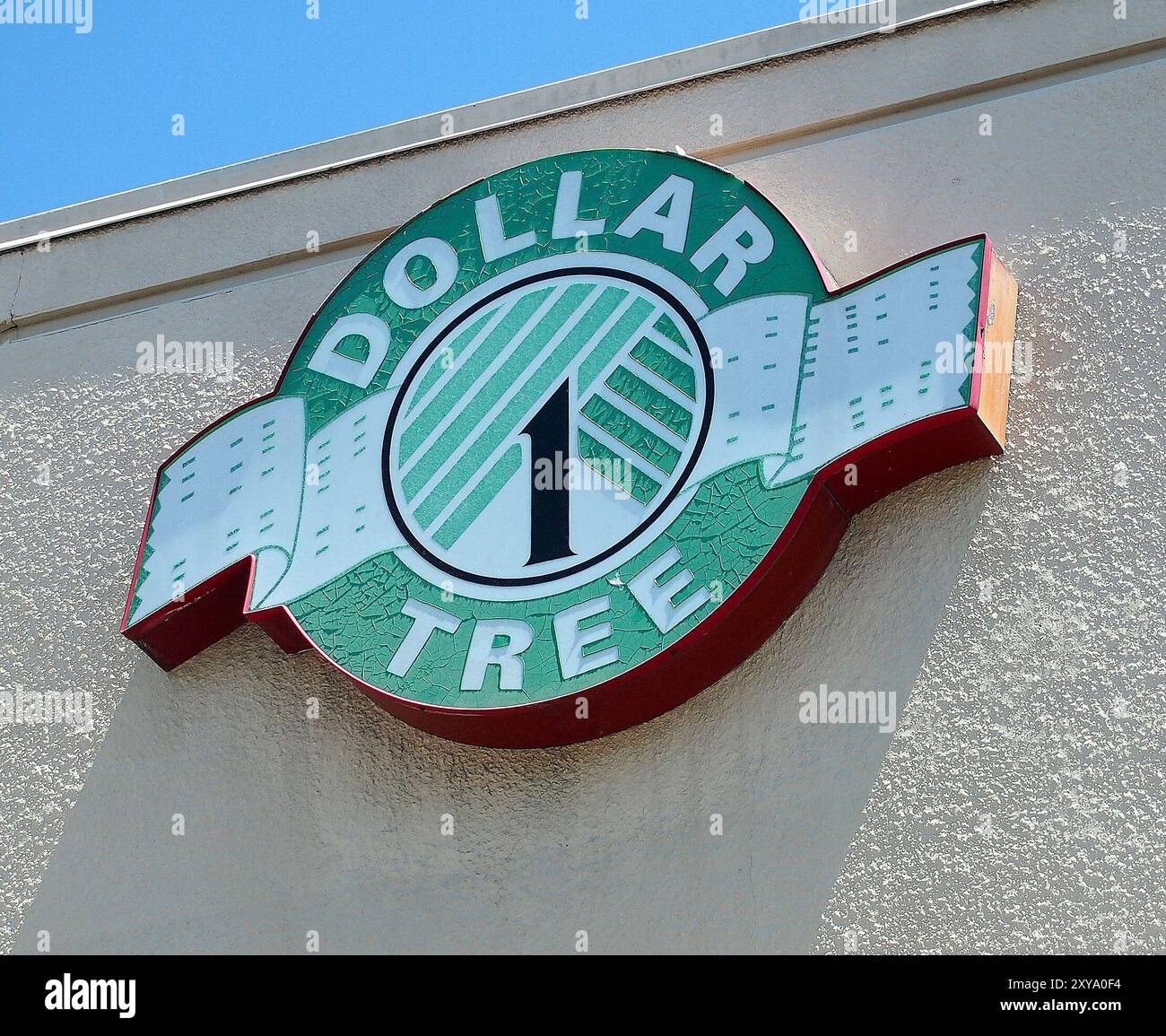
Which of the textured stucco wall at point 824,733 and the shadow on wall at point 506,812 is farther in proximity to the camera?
the shadow on wall at point 506,812

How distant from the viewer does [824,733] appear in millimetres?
5578

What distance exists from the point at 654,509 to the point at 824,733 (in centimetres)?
93

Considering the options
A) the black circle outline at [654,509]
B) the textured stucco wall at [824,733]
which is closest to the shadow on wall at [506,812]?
the textured stucco wall at [824,733]

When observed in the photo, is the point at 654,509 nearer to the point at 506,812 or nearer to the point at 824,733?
the point at 824,733

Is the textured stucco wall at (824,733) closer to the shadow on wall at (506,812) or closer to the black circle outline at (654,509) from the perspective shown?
the shadow on wall at (506,812)

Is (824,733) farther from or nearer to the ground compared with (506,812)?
farther from the ground

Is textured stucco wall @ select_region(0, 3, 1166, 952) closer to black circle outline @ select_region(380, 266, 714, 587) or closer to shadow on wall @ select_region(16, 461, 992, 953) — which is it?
shadow on wall @ select_region(16, 461, 992, 953)

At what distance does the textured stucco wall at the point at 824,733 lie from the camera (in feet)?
17.3

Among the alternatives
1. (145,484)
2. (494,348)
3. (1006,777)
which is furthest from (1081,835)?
(145,484)

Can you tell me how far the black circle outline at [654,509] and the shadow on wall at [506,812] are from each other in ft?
1.89

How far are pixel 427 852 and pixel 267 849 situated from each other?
63cm

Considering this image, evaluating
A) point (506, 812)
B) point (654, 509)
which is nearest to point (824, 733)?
point (654, 509)

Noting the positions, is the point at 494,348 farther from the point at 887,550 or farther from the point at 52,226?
the point at 52,226

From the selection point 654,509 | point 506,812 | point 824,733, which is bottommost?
point 506,812
